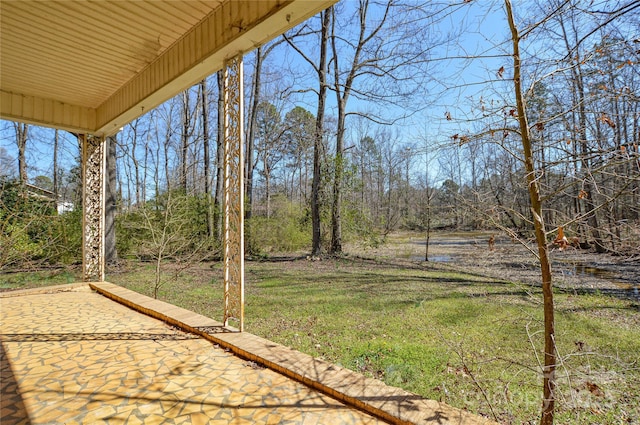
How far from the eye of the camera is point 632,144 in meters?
1.54

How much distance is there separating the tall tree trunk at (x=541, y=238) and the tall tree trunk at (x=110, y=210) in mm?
9468

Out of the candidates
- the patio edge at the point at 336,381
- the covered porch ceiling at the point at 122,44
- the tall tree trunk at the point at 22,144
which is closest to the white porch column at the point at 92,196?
the covered porch ceiling at the point at 122,44

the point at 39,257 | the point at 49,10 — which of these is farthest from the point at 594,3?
the point at 39,257

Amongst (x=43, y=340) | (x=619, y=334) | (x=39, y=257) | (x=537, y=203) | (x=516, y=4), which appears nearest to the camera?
(x=537, y=203)

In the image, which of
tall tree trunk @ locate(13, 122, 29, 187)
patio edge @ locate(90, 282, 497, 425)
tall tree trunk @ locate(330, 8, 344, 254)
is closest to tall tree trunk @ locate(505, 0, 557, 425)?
patio edge @ locate(90, 282, 497, 425)

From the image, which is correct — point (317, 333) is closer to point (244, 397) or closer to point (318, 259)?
point (244, 397)

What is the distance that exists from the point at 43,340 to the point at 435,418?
3456 millimetres

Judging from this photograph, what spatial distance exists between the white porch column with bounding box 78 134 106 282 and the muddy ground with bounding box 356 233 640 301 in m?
5.56

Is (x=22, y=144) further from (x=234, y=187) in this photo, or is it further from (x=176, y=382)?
(x=176, y=382)

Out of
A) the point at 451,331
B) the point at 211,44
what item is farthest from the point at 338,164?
the point at 211,44

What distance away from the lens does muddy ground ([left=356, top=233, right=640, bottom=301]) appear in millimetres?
2191

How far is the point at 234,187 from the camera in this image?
304 centimetres

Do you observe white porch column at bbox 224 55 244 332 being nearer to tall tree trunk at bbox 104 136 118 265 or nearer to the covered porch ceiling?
the covered porch ceiling

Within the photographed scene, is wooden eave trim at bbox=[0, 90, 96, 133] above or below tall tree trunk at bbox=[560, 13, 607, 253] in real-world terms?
above
